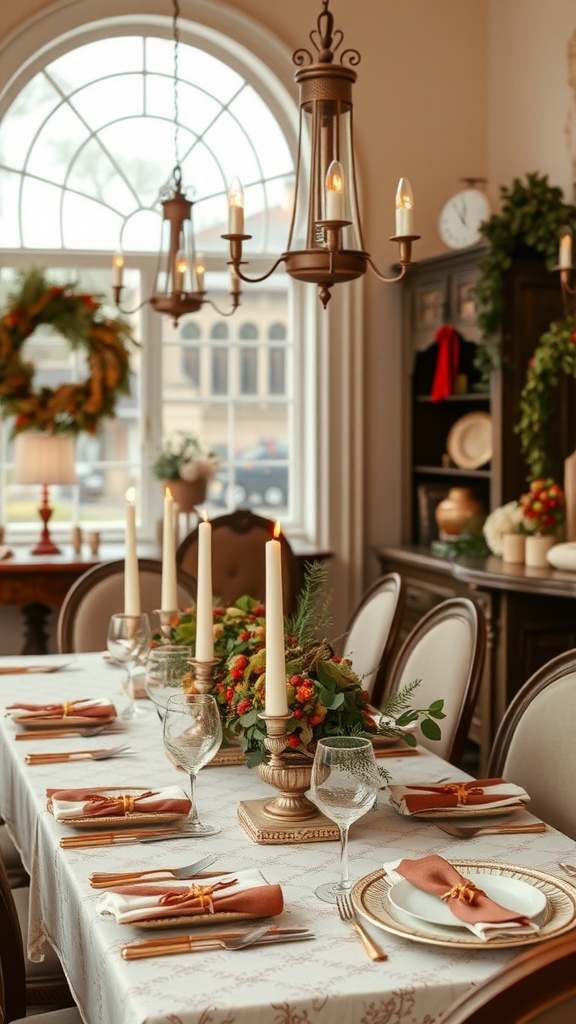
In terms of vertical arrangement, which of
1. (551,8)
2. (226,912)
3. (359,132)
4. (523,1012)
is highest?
(551,8)

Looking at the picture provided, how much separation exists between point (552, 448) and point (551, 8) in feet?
5.91

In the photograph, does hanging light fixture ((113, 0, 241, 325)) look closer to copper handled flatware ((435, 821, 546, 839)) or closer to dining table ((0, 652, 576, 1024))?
dining table ((0, 652, 576, 1024))

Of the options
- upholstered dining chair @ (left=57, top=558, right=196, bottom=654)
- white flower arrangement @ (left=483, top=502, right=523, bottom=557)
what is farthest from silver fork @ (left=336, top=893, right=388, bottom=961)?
white flower arrangement @ (left=483, top=502, right=523, bottom=557)

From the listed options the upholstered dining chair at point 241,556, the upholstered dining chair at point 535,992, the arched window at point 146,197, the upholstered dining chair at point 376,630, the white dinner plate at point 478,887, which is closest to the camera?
the upholstered dining chair at point 535,992

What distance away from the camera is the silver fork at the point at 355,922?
1363 millimetres

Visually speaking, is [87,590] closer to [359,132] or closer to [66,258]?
[66,258]

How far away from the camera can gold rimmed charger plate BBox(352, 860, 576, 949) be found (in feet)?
4.46

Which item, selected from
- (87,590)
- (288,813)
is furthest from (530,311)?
(288,813)

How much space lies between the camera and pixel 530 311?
4.45 m

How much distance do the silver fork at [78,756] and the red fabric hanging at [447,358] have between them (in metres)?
2.89

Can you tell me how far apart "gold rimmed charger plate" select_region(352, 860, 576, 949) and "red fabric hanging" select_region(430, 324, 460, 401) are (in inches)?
134

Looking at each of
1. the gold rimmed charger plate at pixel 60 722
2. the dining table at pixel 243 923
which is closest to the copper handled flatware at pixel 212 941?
the dining table at pixel 243 923

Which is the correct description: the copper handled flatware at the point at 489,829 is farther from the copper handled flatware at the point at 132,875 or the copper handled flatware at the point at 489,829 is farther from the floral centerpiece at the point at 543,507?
the floral centerpiece at the point at 543,507

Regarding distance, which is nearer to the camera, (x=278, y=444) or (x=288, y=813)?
(x=288, y=813)
